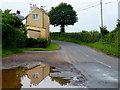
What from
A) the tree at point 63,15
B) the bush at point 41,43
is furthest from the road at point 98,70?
the tree at point 63,15

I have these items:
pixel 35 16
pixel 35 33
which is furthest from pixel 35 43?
pixel 35 16

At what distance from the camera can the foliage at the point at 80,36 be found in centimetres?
4953

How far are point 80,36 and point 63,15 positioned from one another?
45.8ft

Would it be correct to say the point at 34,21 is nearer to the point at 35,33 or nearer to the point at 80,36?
the point at 35,33

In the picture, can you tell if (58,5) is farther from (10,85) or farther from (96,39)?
(10,85)

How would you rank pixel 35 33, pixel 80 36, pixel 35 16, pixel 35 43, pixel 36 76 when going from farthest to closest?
pixel 80 36 < pixel 35 16 < pixel 35 33 < pixel 35 43 < pixel 36 76

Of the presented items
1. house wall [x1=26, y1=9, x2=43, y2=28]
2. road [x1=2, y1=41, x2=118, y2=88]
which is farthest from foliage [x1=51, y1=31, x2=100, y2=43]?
road [x1=2, y1=41, x2=118, y2=88]

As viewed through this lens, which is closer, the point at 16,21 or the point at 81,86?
the point at 81,86

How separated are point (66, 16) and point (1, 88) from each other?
60.5m

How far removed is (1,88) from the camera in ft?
29.4

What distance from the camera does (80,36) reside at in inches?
2238

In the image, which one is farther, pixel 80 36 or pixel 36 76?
pixel 80 36

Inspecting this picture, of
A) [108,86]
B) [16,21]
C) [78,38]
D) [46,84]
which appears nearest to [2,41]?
[16,21]

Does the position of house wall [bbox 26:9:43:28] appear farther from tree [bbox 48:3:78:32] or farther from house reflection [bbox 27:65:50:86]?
house reflection [bbox 27:65:50:86]
